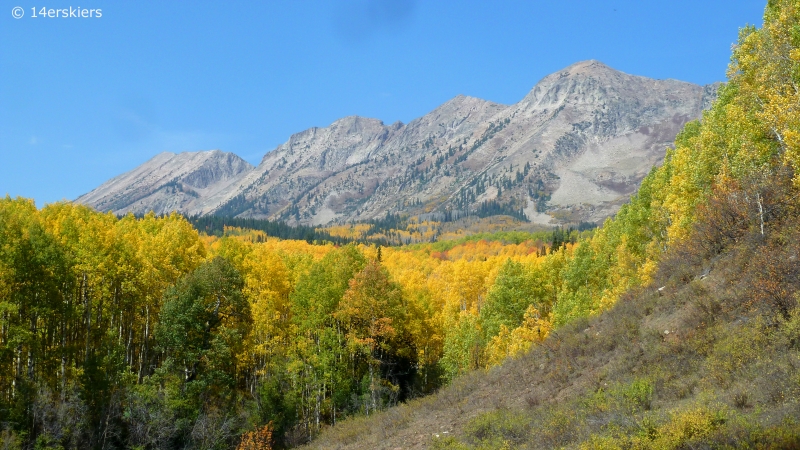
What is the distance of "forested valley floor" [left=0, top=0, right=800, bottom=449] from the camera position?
14.6 metres

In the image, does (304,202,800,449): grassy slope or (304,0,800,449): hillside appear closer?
(304,202,800,449): grassy slope

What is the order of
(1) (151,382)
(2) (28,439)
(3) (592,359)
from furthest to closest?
(1) (151,382), (2) (28,439), (3) (592,359)

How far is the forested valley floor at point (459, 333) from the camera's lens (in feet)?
47.9

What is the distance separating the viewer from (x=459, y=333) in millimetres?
46719

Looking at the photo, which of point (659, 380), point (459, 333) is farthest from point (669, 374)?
point (459, 333)

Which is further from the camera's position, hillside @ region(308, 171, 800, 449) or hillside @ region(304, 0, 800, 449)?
hillside @ region(304, 0, 800, 449)

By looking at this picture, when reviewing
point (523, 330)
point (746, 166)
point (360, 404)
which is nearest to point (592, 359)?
point (746, 166)

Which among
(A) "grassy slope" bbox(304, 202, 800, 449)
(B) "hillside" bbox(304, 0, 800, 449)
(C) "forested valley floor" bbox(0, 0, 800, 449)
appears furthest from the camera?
(C) "forested valley floor" bbox(0, 0, 800, 449)

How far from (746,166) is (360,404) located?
1152 inches

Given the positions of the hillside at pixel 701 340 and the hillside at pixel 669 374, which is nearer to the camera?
the hillside at pixel 669 374

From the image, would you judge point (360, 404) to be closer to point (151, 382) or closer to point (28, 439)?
point (151, 382)

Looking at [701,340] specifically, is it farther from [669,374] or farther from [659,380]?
[659,380]

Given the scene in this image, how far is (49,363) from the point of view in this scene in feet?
95.2

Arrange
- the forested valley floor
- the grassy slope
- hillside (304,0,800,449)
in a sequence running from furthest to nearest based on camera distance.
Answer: the forested valley floor
hillside (304,0,800,449)
the grassy slope
